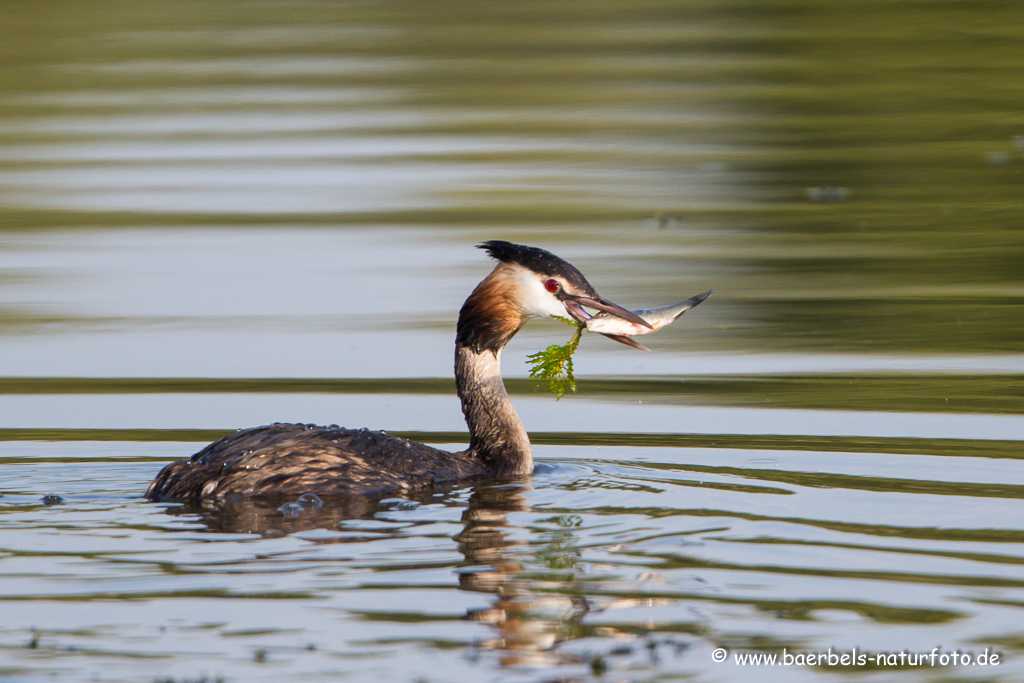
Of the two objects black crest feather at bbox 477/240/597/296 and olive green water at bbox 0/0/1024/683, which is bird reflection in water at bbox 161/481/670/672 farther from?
black crest feather at bbox 477/240/597/296

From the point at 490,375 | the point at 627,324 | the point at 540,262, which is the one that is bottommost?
the point at 490,375

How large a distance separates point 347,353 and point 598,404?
2106 mm

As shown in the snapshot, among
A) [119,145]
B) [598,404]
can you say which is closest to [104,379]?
[598,404]

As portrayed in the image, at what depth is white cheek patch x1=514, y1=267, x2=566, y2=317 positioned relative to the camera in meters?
8.26

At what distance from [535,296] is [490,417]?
0.75 metres

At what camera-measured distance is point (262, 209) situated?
54.5ft

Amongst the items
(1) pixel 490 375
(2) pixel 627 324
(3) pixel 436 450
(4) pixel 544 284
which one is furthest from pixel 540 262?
(3) pixel 436 450

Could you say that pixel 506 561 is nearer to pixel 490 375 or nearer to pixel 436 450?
pixel 436 450

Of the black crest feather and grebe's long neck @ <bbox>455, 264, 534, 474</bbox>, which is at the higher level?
the black crest feather

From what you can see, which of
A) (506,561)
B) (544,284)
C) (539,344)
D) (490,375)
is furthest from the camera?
(539,344)

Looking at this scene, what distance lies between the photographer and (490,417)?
8633 millimetres

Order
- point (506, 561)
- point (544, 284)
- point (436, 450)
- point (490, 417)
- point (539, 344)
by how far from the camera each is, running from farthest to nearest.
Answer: point (539, 344) < point (490, 417) < point (544, 284) < point (436, 450) < point (506, 561)

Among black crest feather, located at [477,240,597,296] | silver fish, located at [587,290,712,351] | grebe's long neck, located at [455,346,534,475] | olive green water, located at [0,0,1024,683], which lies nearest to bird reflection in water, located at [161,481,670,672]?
olive green water, located at [0,0,1024,683]

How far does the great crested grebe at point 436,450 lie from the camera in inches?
290
